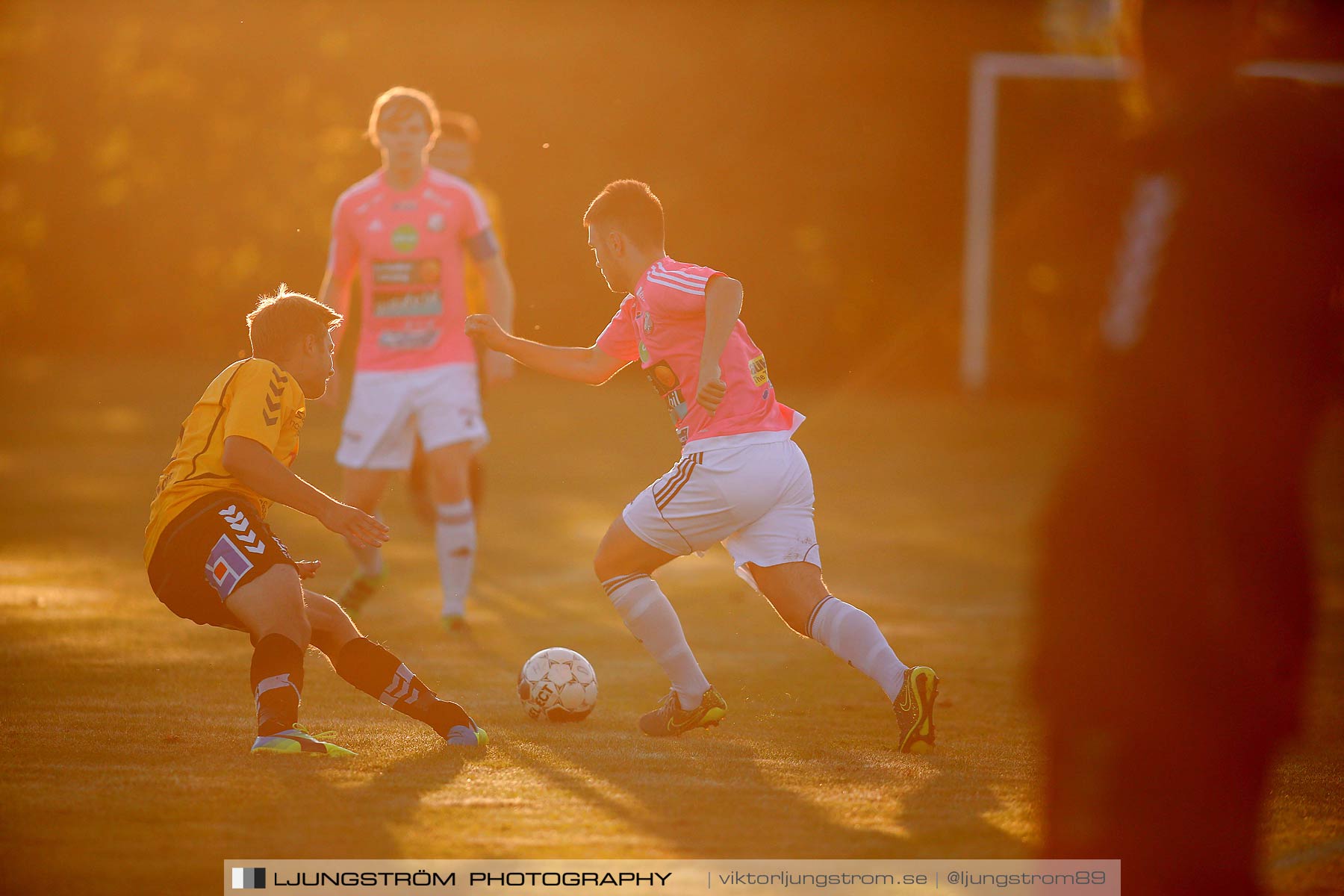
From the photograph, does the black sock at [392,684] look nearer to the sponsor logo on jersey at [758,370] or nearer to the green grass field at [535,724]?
the green grass field at [535,724]

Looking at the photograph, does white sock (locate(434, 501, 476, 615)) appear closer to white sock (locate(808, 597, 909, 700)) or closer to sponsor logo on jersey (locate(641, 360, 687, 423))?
sponsor logo on jersey (locate(641, 360, 687, 423))

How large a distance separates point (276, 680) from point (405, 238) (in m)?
3.19

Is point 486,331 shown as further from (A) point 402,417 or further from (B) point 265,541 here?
(A) point 402,417

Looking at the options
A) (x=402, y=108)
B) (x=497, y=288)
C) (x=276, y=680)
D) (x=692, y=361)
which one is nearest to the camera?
(x=276, y=680)

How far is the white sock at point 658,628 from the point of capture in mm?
4973

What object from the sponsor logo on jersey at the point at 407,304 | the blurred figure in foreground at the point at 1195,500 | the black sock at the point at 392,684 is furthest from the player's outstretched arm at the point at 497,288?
the blurred figure in foreground at the point at 1195,500

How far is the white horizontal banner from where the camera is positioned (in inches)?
132

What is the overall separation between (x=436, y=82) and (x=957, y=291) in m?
7.78

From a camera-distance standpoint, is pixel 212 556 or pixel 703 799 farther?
pixel 212 556

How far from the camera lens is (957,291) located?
21.1 m

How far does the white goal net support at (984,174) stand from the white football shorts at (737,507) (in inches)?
554

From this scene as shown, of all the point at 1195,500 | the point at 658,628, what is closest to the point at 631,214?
the point at 658,628

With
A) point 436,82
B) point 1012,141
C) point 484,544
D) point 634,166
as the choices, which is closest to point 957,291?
point 1012,141

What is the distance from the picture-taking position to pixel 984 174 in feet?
61.0
